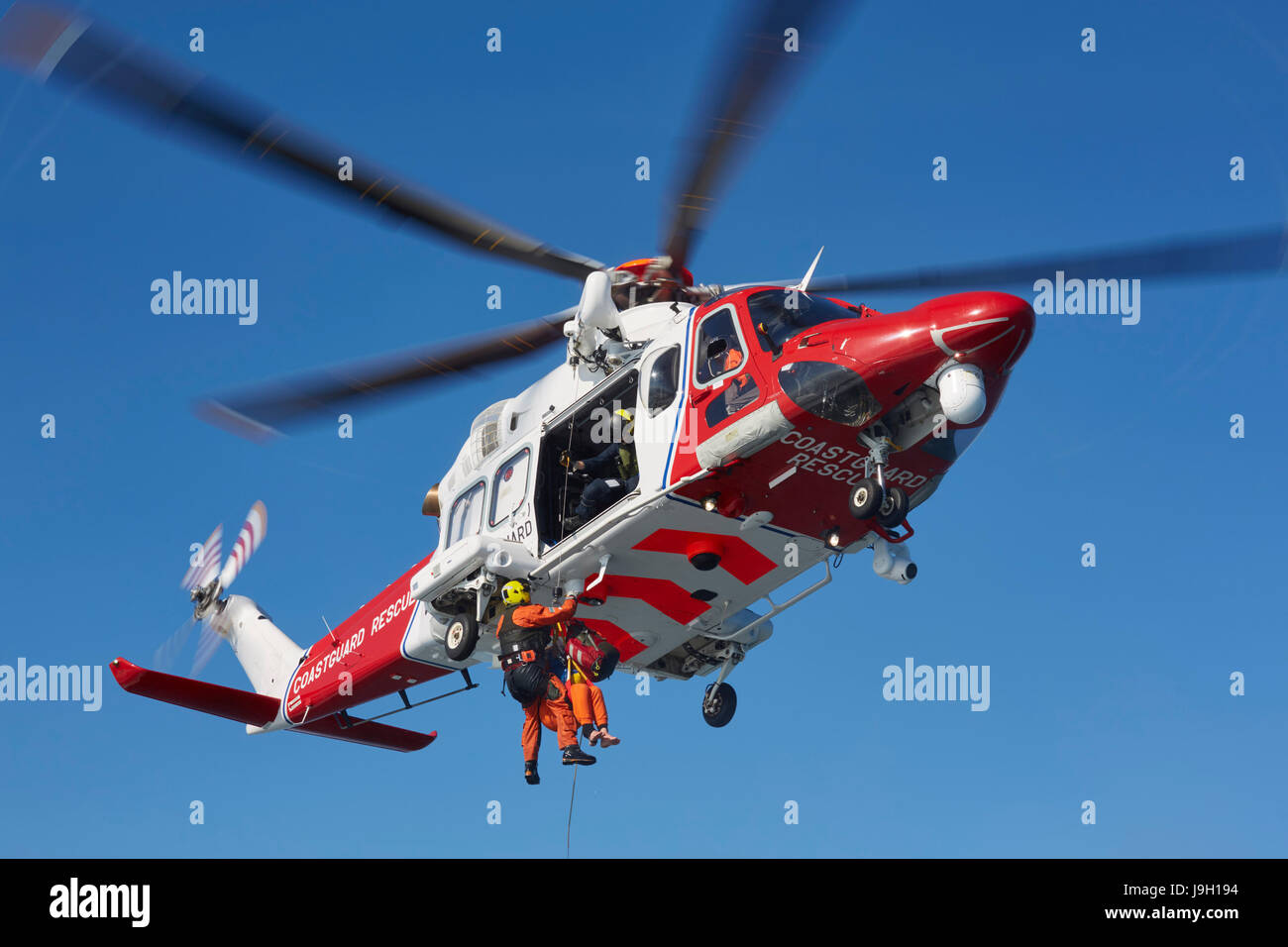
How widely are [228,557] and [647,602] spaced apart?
889cm

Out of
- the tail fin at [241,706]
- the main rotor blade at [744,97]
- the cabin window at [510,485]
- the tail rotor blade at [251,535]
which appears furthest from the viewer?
the tail rotor blade at [251,535]

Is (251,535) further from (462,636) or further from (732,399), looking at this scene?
(732,399)

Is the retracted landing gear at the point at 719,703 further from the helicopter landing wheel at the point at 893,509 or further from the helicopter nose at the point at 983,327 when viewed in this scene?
the helicopter nose at the point at 983,327

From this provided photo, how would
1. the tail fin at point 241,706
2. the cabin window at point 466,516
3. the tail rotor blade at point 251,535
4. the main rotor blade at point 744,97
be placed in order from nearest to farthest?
the main rotor blade at point 744,97 < the cabin window at point 466,516 < the tail fin at point 241,706 < the tail rotor blade at point 251,535

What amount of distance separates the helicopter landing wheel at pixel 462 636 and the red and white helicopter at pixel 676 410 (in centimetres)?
4

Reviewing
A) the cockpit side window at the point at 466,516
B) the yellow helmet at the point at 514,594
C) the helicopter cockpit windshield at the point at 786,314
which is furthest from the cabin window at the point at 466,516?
the helicopter cockpit windshield at the point at 786,314

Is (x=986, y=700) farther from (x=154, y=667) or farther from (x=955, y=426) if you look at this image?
(x=154, y=667)

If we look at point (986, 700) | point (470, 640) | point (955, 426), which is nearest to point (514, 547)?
point (470, 640)

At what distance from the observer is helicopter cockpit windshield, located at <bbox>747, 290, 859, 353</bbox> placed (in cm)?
1504

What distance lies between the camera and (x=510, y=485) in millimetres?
17406

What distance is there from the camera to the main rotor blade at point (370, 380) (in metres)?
17.2

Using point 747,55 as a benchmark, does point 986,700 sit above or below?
below

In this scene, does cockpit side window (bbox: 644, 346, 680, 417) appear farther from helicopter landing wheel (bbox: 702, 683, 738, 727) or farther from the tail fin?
the tail fin
